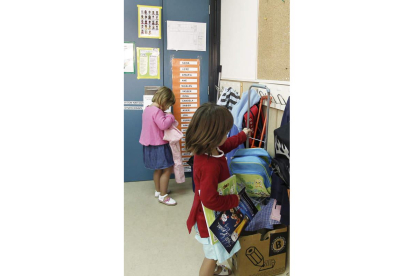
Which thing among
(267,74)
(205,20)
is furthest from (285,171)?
(205,20)

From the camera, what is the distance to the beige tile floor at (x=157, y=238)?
6.40 ft

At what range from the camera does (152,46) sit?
3.54 m

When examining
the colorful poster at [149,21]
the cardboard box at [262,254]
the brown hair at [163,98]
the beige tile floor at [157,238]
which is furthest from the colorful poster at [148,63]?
the cardboard box at [262,254]

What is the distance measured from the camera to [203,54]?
3.65m

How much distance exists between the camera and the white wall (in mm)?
2369

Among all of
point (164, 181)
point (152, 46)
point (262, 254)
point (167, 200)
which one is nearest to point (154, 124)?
point (164, 181)

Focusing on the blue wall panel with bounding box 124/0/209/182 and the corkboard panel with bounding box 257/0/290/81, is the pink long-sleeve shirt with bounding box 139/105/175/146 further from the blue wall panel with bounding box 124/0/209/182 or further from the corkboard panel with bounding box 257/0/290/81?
the corkboard panel with bounding box 257/0/290/81

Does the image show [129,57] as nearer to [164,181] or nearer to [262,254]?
[164,181]

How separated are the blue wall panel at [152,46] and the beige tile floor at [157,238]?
24.9 inches

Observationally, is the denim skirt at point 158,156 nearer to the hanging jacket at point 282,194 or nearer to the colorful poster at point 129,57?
the colorful poster at point 129,57

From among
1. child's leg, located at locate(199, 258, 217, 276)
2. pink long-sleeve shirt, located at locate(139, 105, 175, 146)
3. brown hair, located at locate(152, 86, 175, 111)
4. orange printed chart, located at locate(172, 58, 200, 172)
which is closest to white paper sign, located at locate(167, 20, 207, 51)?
orange printed chart, located at locate(172, 58, 200, 172)

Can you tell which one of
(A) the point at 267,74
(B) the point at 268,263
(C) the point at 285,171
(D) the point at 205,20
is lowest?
(B) the point at 268,263
